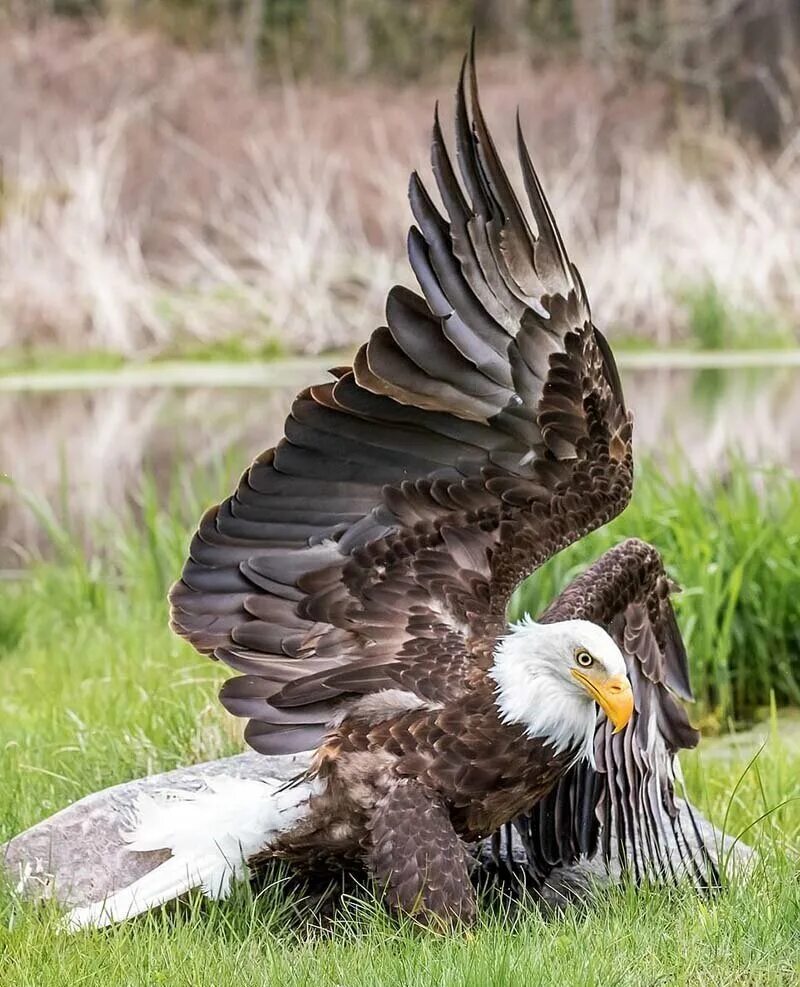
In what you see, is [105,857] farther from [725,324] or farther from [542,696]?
[725,324]

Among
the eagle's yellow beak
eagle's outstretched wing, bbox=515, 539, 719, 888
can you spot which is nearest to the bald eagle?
the eagle's yellow beak

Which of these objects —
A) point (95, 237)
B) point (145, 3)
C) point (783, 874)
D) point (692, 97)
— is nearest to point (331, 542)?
point (783, 874)

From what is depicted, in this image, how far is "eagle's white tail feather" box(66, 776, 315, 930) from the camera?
2729 millimetres

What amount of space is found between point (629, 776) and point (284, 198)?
12444 millimetres

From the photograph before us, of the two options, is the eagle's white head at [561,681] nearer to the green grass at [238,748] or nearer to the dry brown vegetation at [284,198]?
the green grass at [238,748]

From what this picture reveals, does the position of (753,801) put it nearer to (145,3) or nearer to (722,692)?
(722,692)

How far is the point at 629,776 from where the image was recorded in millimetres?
3059

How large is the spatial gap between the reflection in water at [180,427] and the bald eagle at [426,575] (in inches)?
163

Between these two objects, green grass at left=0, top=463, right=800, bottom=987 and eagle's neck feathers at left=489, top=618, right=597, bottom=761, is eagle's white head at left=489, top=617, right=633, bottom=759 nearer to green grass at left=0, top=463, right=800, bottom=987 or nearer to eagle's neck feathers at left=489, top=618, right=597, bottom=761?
eagle's neck feathers at left=489, top=618, right=597, bottom=761

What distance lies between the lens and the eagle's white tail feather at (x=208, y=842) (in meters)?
2.73

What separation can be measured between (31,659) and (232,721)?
1306 millimetres

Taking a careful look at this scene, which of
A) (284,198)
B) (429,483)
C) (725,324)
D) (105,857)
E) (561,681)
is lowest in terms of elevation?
(105,857)

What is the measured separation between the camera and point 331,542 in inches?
112

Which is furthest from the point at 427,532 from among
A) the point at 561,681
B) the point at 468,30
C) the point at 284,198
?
the point at 468,30
